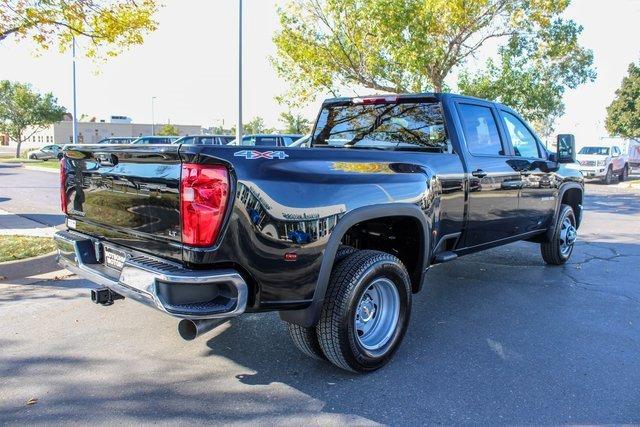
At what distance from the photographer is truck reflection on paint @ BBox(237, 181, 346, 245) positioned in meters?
2.91

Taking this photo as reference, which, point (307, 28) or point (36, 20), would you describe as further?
point (307, 28)

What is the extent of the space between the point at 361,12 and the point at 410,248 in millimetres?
13109

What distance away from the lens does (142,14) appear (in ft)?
26.5

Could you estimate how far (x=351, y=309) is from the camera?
3389mm

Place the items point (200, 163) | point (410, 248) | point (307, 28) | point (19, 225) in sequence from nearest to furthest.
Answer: point (200, 163), point (410, 248), point (19, 225), point (307, 28)

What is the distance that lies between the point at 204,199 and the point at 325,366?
5.29ft

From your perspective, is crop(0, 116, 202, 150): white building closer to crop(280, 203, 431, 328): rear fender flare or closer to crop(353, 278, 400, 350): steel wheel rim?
crop(353, 278, 400, 350): steel wheel rim

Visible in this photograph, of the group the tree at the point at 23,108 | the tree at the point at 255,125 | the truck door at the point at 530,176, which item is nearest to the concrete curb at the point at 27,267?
the truck door at the point at 530,176

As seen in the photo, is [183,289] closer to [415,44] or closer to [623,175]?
[415,44]

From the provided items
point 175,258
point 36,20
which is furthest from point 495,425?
point 36,20

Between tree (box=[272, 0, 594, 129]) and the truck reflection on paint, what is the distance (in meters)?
12.9

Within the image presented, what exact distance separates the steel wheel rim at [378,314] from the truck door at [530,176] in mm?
2363

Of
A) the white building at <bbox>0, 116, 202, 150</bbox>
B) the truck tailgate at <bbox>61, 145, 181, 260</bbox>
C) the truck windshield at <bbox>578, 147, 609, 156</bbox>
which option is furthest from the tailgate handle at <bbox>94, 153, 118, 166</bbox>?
the white building at <bbox>0, 116, 202, 150</bbox>

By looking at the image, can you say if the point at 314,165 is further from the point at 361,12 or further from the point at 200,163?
the point at 361,12
